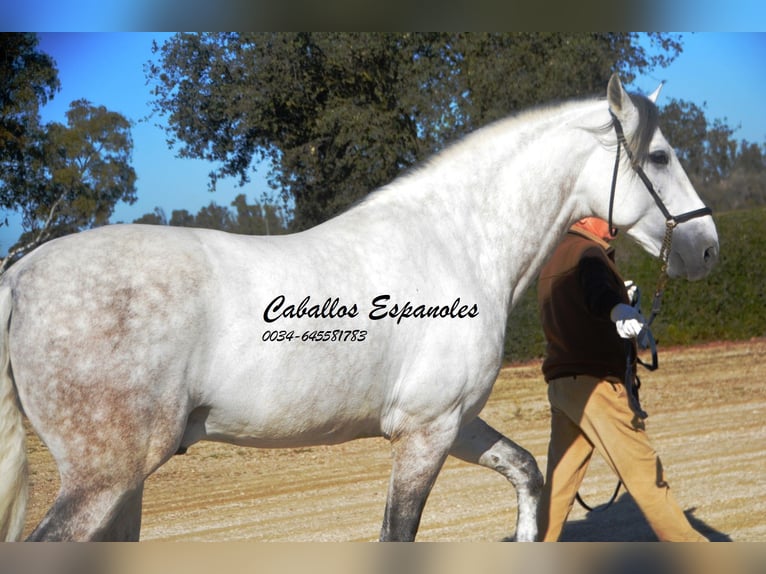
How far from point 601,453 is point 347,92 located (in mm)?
4080

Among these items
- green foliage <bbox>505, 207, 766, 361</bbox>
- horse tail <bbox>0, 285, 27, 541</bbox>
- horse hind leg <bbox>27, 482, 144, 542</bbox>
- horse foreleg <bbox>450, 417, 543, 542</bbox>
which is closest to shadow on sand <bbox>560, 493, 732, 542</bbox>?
horse foreleg <bbox>450, 417, 543, 542</bbox>

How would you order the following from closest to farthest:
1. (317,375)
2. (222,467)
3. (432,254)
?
(317,375)
(432,254)
(222,467)

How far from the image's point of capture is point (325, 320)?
2805 mm

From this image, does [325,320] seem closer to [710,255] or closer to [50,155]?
[710,255]

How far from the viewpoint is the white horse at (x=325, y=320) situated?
253 centimetres

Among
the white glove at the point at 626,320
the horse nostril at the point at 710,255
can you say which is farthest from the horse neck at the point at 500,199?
the horse nostril at the point at 710,255

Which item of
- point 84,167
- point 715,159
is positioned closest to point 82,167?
point 84,167

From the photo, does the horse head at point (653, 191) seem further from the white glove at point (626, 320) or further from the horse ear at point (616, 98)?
the white glove at point (626, 320)

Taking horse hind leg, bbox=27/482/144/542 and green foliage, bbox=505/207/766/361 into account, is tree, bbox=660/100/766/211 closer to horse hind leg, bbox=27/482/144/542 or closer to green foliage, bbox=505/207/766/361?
green foliage, bbox=505/207/766/361

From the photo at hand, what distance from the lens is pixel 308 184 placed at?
21.6 ft

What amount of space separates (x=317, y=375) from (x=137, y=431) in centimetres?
60

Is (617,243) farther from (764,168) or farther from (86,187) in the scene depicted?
(86,187)

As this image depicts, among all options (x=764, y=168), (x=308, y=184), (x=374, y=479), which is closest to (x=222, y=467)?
(x=374, y=479)

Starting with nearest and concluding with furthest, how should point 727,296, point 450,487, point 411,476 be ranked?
point 411,476 < point 450,487 < point 727,296
